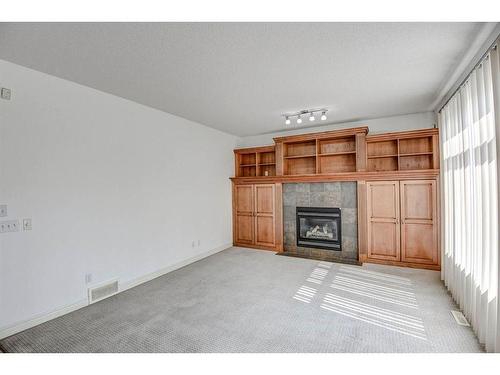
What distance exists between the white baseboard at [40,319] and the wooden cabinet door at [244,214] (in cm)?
331

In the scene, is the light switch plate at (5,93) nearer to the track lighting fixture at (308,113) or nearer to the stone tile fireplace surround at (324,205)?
the track lighting fixture at (308,113)

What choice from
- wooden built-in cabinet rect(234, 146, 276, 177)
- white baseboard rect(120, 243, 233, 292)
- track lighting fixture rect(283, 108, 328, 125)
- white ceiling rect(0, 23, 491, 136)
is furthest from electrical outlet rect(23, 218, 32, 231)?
wooden built-in cabinet rect(234, 146, 276, 177)

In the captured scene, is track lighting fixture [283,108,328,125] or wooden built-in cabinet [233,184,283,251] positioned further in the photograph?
wooden built-in cabinet [233,184,283,251]

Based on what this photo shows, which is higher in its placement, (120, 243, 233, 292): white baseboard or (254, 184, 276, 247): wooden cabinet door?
(254, 184, 276, 247): wooden cabinet door

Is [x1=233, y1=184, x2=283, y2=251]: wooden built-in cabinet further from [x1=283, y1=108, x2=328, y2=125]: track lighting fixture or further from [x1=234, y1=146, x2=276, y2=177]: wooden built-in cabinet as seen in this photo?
[x1=283, y1=108, x2=328, y2=125]: track lighting fixture

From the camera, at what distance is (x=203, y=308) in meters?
2.79

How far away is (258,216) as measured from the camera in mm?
5496

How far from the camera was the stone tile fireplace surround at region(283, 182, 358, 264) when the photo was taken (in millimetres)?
4586

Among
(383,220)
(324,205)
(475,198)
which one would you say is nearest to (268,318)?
(475,198)

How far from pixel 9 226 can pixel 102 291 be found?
1283 millimetres

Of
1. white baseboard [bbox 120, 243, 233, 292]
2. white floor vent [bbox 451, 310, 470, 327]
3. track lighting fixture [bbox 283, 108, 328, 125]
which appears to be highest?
track lighting fixture [bbox 283, 108, 328, 125]

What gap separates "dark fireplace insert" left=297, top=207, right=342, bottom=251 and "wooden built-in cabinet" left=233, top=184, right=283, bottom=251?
1.54ft

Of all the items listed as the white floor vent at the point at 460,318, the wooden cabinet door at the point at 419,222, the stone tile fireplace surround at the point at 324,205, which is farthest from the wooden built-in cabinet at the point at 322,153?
the white floor vent at the point at 460,318

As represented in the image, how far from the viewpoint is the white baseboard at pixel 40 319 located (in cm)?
230
